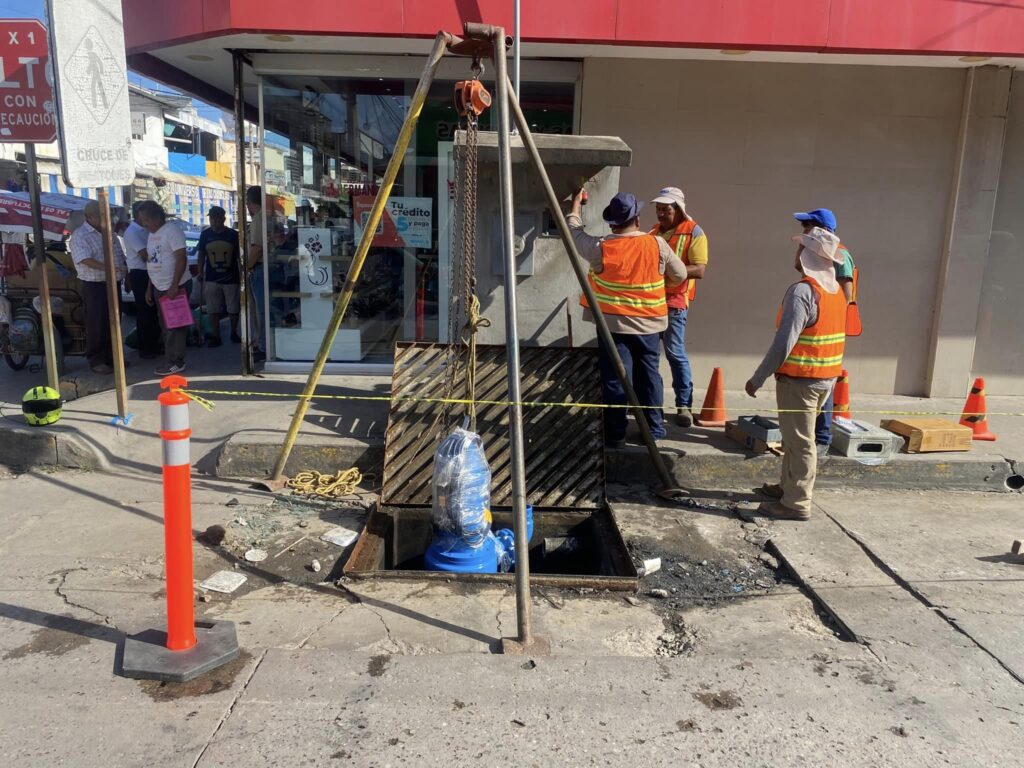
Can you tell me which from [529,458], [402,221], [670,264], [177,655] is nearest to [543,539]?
[529,458]

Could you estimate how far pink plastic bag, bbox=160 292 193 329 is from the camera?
7590 mm

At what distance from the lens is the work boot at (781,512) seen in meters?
4.95

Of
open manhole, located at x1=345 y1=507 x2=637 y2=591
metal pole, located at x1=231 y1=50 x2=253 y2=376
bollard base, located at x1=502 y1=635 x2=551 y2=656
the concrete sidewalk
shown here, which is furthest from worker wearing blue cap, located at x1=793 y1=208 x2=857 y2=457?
metal pole, located at x1=231 y1=50 x2=253 y2=376

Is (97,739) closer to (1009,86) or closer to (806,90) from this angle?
(806,90)

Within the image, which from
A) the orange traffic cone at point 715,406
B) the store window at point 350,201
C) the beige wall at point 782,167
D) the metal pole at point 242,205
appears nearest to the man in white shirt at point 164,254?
the metal pole at point 242,205

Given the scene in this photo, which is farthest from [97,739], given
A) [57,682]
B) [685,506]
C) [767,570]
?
[685,506]

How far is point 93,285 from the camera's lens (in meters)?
7.72

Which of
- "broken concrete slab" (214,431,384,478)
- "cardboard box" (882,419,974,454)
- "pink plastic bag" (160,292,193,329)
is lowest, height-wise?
"broken concrete slab" (214,431,384,478)

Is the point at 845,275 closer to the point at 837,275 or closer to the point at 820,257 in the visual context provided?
the point at 837,275

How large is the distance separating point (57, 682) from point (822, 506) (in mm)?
4511

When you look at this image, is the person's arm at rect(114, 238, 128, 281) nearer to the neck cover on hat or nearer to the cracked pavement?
the cracked pavement

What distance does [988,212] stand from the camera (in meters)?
7.32

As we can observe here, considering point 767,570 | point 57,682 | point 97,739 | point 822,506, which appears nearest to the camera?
point 97,739

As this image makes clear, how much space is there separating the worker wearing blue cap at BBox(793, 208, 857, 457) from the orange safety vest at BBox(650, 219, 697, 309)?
0.83 meters
